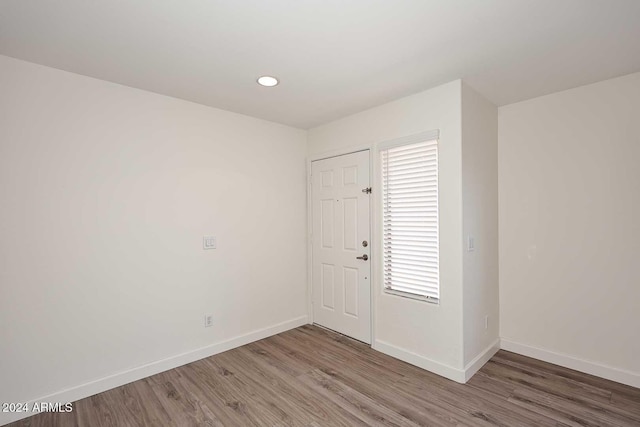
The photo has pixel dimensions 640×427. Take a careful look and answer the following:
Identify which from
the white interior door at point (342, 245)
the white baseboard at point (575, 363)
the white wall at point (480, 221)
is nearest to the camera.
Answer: the white baseboard at point (575, 363)

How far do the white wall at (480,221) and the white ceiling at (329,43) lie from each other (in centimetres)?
31

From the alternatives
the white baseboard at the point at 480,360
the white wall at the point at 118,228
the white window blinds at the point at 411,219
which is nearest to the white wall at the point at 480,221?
the white baseboard at the point at 480,360

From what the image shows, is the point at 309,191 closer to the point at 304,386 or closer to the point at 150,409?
the point at 304,386

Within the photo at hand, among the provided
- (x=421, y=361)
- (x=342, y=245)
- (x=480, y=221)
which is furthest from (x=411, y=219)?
(x=421, y=361)

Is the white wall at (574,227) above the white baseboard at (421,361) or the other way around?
above

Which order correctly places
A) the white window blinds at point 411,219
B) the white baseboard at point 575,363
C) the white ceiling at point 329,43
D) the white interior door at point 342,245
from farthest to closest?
the white interior door at point 342,245 → the white window blinds at point 411,219 → the white baseboard at point 575,363 → the white ceiling at point 329,43

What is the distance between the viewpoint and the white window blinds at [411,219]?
2834mm

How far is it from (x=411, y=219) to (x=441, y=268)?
53 cm

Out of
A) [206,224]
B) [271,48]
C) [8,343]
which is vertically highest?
[271,48]

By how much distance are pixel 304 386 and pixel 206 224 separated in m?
1.78

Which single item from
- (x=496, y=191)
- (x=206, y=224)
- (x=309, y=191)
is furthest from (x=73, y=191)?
(x=496, y=191)

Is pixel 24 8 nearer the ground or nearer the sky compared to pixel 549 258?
nearer the sky

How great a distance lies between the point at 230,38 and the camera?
201 cm

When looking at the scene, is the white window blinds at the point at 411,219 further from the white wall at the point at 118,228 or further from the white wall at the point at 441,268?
the white wall at the point at 118,228
